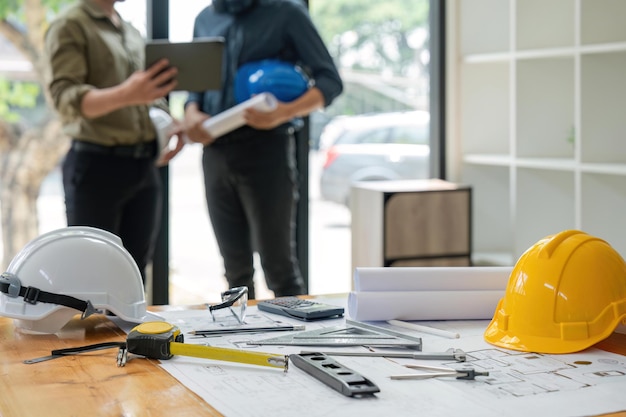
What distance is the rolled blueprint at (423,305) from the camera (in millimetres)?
1745

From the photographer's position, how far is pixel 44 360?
4.90 ft

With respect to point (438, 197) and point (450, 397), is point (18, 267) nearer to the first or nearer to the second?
point (450, 397)

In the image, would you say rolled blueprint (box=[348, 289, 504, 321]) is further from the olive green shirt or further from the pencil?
the olive green shirt

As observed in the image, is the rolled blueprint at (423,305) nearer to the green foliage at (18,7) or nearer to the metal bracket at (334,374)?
the metal bracket at (334,374)

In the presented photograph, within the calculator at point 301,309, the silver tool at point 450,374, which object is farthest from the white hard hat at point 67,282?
the silver tool at point 450,374

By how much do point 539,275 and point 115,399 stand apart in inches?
31.1

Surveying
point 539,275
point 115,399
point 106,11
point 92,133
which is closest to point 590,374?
point 539,275

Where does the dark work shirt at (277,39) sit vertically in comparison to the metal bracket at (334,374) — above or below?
above

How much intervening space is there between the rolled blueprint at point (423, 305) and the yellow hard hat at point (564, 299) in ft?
0.48

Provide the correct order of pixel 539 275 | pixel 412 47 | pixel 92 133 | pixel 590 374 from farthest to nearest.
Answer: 1. pixel 412 47
2. pixel 92 133
3. pixel 539 275
4. pixel 590 374

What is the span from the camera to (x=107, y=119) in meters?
3.10

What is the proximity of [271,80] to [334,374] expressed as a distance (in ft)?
6.74

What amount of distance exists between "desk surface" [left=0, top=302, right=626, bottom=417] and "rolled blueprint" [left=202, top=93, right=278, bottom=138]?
160 centimetres

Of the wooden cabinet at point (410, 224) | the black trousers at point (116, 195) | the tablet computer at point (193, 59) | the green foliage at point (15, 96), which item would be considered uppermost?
the tablet computer at point (193, 59)
